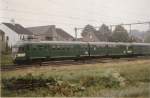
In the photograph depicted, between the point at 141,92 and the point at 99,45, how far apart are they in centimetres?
1044

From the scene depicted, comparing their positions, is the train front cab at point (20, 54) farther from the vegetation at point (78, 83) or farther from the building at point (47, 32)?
the vegetation at point (78, 83)

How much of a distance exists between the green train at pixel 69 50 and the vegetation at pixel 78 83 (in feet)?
11.4

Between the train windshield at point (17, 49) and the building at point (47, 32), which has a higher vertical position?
the building at point (47, 32)

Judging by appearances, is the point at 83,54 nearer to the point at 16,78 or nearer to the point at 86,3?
the point at 86,3

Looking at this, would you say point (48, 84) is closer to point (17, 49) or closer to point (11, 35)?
point (11, 35)

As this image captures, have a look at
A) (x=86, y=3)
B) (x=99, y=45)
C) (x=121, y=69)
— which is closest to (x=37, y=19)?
(x=86, y=3)

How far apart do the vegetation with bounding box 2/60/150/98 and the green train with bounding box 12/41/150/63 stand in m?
3.47

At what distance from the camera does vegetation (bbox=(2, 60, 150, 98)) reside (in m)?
8.90

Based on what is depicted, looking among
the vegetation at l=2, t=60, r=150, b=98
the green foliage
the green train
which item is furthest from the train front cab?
the green foliage

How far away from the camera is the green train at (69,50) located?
618 inches

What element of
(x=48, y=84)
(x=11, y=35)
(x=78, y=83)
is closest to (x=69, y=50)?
(x=11, y=35)

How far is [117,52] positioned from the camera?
881 inches

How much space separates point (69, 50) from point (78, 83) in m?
8.61

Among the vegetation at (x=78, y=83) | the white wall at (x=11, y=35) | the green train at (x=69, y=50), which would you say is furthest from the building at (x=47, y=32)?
the vegetation at (x=78, y=83)
